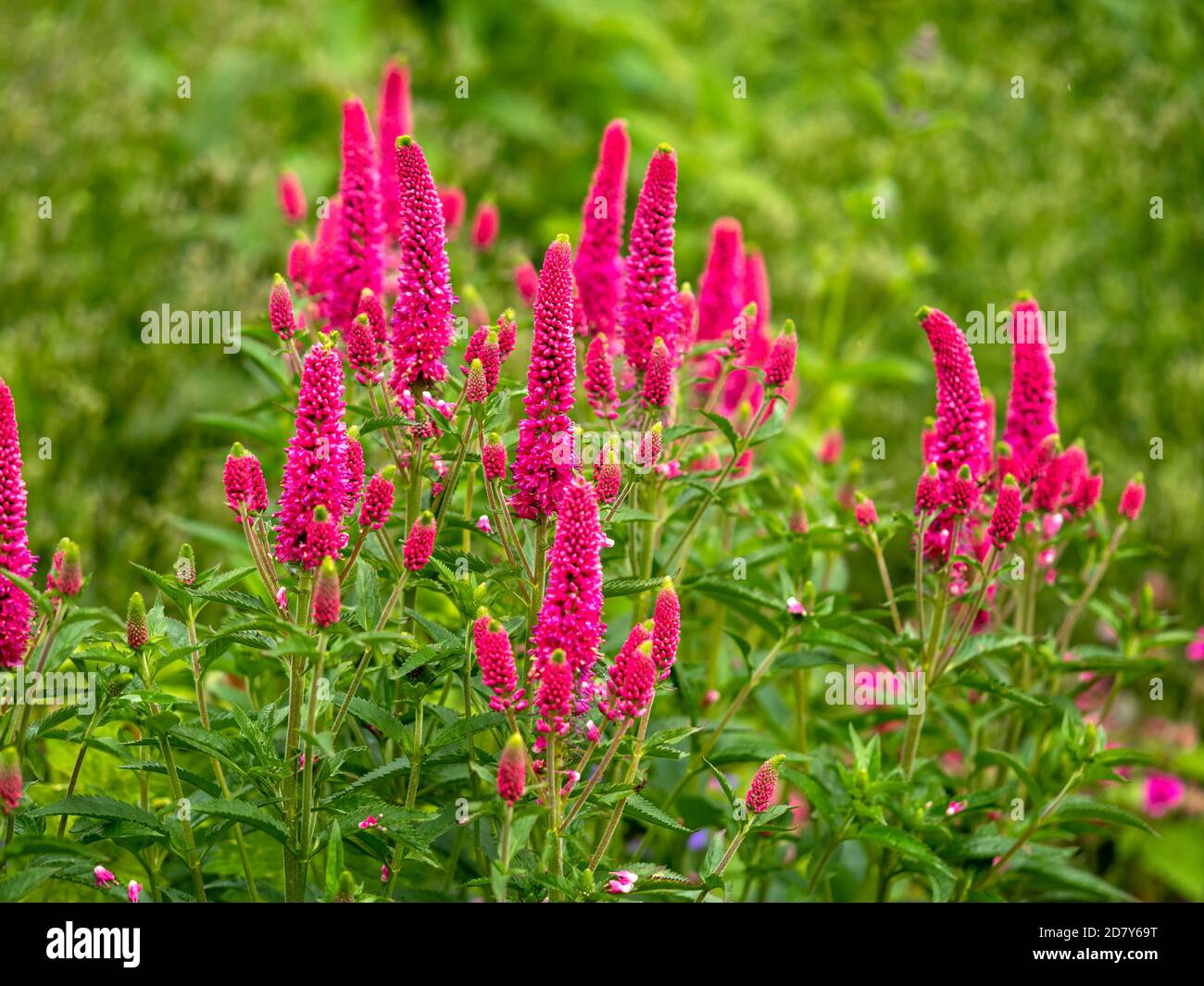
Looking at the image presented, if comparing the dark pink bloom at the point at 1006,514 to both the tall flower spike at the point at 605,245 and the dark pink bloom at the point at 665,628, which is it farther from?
the tall flower spike at the point at 605,245

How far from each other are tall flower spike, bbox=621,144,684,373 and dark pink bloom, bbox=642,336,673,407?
0.17 metres

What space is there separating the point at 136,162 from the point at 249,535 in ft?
19.3

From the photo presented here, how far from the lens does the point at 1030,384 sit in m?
3.21

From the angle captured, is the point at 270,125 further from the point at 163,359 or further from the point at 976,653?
the point at 976,653

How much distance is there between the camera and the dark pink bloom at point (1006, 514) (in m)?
2.71

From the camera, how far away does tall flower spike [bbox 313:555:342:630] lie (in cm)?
211

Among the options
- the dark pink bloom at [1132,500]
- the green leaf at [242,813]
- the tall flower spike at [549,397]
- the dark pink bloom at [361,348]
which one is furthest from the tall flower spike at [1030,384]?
the green leaf at [242,813]

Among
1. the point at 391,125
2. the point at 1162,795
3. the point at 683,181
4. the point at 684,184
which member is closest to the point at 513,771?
the point at 391,125

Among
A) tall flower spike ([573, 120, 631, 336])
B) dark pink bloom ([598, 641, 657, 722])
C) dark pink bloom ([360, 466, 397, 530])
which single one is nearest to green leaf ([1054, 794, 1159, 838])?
dark pink bloom ([598, 641, 657, 722])

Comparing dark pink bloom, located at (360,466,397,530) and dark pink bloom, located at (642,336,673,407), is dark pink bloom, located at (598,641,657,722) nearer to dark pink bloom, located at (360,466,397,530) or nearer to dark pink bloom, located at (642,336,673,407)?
dark pink bloom, located at (360,466,397,530)

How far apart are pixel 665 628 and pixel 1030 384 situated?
1440mm

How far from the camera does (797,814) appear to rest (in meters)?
4.06

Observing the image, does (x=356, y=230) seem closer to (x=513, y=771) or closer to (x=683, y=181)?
(x=513, y=771)

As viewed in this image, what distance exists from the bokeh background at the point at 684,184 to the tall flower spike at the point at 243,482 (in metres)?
3.39
